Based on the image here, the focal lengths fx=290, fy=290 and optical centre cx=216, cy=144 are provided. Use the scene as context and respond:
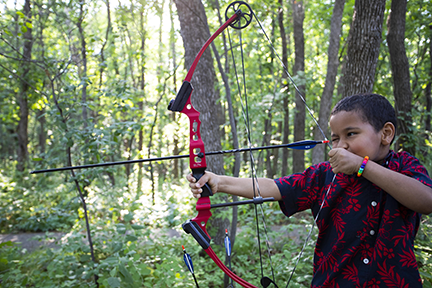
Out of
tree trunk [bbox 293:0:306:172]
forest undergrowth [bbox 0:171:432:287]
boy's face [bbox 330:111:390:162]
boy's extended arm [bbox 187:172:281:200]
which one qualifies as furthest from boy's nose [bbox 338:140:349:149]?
tree trunk [bbox 293:0:306:172]

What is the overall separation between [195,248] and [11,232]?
4657mm

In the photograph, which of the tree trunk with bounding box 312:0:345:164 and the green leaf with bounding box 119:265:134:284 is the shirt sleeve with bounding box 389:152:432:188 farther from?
the tree trunk with bounding box 312:0:345:164

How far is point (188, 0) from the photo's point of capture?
130 inches

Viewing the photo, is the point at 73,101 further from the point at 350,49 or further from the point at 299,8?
the point at 299,8

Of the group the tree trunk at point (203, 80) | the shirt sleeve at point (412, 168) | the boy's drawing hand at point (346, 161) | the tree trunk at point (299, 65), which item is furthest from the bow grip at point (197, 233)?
the tree trunk at point (299, 65)

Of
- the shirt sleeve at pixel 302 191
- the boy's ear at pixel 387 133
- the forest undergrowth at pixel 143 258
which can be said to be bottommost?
the forest undergrowth at pixel 143 258

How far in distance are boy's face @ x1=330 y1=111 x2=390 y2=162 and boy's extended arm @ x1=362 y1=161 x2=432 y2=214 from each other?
112 mm

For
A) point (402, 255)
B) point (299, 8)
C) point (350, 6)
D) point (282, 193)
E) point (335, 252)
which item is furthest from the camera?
point (299, 8)

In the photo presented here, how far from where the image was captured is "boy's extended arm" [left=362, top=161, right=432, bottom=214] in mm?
1106

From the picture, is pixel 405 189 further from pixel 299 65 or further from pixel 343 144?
pixel 299 65

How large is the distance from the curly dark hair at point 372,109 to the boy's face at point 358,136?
2 cm

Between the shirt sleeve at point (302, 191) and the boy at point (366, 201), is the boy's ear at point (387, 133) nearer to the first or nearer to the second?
the boy at point (366, 201)

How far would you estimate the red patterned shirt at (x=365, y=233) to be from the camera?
1.14 m

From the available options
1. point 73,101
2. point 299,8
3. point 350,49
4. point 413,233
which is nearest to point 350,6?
point 299,8
